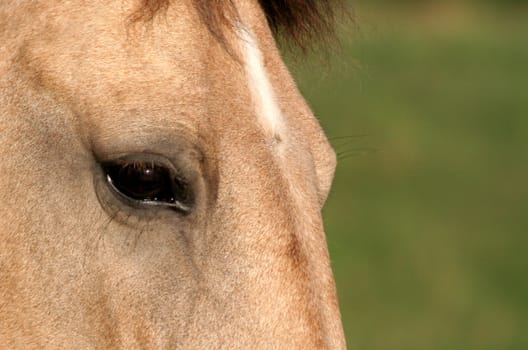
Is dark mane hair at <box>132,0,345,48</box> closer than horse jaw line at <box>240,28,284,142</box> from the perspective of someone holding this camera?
No

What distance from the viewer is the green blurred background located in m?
12.5

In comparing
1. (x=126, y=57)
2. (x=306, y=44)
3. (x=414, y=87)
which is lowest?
(x=414, y=87)

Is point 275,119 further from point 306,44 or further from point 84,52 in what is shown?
point 306,44

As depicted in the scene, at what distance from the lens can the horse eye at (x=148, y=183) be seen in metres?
2.93

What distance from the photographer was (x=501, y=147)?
18.8 meters

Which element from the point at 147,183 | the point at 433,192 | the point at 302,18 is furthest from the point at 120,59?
the point at 433,192

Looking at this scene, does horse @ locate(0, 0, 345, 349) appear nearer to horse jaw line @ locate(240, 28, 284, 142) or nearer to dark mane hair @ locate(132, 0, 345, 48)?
horse jaw line @ locate(240, 28, 284, 142)

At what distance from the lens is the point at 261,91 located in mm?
3137

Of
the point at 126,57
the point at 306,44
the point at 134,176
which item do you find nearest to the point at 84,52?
the point at 126,57

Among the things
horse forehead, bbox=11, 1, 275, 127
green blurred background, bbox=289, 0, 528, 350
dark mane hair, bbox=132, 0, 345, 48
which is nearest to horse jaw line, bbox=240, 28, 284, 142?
horse forehead, bbox=11, 1, 275, 127

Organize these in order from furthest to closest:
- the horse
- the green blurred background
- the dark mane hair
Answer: the green blurred background
the dark mane hair
the horse

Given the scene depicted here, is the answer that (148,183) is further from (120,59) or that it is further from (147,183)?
(120,59)

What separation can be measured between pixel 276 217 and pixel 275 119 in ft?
0.89

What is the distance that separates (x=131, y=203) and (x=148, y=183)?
0.06m
